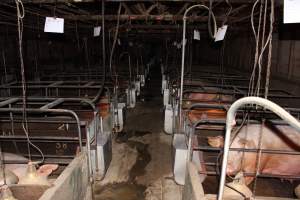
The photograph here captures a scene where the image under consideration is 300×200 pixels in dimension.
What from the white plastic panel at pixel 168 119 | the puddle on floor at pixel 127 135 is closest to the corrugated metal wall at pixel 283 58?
the white plastic panel at pixel 168 119

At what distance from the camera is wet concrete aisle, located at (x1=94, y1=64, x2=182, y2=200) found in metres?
3.66

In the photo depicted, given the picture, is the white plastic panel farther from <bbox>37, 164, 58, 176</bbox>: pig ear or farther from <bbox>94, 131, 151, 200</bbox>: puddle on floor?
<bbox>37, 164, 58, 176</bbox>: pig ear

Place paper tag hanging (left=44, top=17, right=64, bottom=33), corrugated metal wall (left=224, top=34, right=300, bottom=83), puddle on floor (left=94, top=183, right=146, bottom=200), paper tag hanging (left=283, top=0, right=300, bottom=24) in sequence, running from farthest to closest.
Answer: corrugated metal wall (left=224, top=34, right=300, bottom=83) → puddle on floor (left=94, top=183, right=146, bottom=200) → paper tag hanging (left=44, top=17, right=64, bottom=33) → paper tag hanging (left=283, top=0, right=300, bottom=24)

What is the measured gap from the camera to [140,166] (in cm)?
448

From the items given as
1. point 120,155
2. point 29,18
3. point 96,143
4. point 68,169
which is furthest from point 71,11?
point 68,169

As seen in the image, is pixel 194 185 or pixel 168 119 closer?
pixel 194 185

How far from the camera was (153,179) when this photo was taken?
404 cm

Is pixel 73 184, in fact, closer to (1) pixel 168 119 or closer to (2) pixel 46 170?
(2) pixel 46 170

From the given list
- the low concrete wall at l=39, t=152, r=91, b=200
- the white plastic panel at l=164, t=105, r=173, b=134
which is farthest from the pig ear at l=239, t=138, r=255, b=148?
the white plastic panel at l=164, t=105, r=173, b=134

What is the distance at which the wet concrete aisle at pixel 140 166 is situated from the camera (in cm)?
366

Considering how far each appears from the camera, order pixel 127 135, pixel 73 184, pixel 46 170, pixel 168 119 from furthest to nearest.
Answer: pixel 127 135
pixel 168 119
pixel 73 184
pixel 46 170

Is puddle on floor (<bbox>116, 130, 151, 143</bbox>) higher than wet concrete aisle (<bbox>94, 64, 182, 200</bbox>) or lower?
higher

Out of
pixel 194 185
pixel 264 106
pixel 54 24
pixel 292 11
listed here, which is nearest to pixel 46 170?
pixel 194 185

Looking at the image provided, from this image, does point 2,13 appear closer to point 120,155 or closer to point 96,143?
point 96,143
